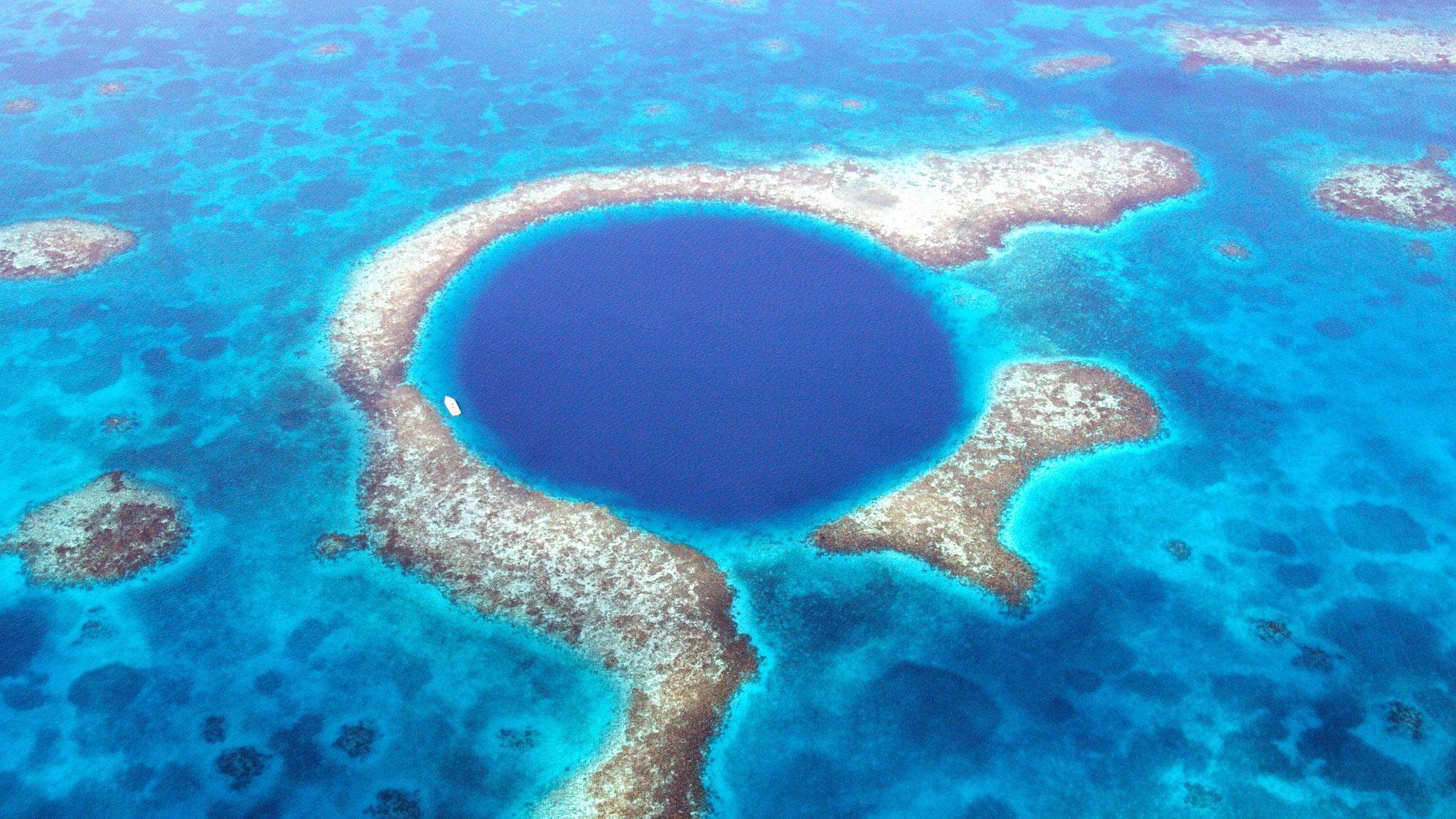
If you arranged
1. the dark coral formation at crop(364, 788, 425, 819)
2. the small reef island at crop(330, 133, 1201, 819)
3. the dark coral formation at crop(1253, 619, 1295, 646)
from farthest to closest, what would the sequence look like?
the dark coral formation at crop(1253, 619, 1295, 646) → the small reef island at crop(330, 133, 1201, 819) → the dark coral formation at crop(364, 788, 425, 819)

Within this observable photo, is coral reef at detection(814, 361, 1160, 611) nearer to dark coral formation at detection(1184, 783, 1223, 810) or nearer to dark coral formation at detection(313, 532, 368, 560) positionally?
dark coral formation at detection(1184, 783, 1223, 810)

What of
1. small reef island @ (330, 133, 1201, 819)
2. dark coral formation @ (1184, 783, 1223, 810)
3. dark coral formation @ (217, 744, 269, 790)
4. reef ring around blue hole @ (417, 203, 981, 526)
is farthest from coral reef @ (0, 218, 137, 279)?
dark coral formation @ (1184, 783, 1223, 810)

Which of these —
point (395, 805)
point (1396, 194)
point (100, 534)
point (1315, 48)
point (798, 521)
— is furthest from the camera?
point (1315, 48)

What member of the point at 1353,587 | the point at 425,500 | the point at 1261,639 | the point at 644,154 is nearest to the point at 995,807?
the point at 1261,639

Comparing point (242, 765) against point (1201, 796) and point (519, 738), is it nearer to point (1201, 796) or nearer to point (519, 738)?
point (519, 738)

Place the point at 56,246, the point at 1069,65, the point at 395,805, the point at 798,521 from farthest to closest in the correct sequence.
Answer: the point at 1069,65, the point at 56,246, the point at 798,521, the point at 395,805

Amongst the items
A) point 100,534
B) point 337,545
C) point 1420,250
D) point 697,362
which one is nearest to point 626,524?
point 697,362

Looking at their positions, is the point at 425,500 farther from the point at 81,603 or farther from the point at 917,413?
the point at 917,413
